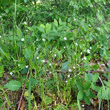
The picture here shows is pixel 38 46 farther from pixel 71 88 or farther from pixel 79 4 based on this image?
pixel 79 4

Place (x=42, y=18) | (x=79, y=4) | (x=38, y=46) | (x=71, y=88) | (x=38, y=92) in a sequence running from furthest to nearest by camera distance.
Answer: (x=42, y=18) < (x=79, y=4) < (x=38, y=46) < (x=71, y=88) < (x=38, y=92)

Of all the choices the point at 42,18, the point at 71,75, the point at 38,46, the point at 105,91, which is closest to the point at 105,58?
the point at 71,75

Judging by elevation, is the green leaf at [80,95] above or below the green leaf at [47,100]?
above

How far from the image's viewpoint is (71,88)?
4.45ft

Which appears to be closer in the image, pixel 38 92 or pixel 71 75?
pixel 38 92

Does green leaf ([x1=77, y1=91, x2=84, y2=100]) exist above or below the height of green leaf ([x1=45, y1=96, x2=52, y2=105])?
above

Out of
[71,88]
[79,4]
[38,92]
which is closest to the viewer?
[38,92]

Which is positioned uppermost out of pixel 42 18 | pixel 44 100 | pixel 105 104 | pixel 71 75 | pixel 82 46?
pixel 42 18

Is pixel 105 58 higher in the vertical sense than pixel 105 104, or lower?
higher

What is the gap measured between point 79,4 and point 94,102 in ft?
4.11

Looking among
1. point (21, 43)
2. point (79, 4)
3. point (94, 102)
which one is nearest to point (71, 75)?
point (94, 102)

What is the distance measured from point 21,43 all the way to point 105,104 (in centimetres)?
98

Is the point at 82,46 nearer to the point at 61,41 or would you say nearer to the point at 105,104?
the point at 61,41

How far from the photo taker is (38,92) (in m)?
1.25
